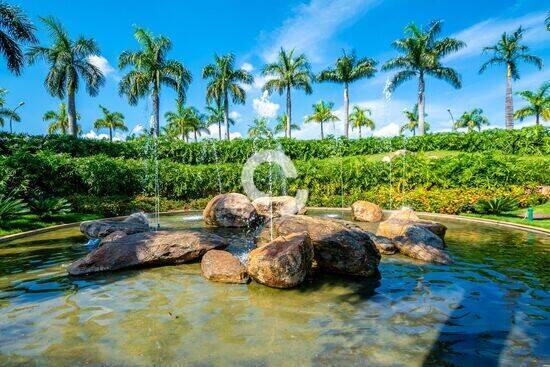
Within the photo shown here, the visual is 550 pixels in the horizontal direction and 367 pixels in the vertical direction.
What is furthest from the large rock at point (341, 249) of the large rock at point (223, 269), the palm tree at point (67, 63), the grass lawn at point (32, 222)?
the palm tree at point (67, 63)

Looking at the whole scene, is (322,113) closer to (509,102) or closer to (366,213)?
(509,102)

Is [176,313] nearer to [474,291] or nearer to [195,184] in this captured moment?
[474,291]

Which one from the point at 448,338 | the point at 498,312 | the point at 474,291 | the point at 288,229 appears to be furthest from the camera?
the point at 288,229

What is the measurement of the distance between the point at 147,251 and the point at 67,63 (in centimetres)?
3654

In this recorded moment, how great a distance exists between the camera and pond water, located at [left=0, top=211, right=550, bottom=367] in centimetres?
433

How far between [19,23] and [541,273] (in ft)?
94.1

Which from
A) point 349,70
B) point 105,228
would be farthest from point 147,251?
point 349,70

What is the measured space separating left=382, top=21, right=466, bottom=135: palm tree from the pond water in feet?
127

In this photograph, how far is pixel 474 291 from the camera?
21.6 feet

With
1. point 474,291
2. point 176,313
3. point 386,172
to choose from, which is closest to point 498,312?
point 474,291

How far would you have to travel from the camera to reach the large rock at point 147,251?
8.11m

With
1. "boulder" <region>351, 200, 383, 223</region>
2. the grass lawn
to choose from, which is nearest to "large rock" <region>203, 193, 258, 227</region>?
"boulder" <region>351, 200, 383, 223</region>

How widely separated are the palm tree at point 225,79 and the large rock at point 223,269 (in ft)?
143

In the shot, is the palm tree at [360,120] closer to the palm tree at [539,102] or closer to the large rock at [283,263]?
the palm tree at [539,102]
